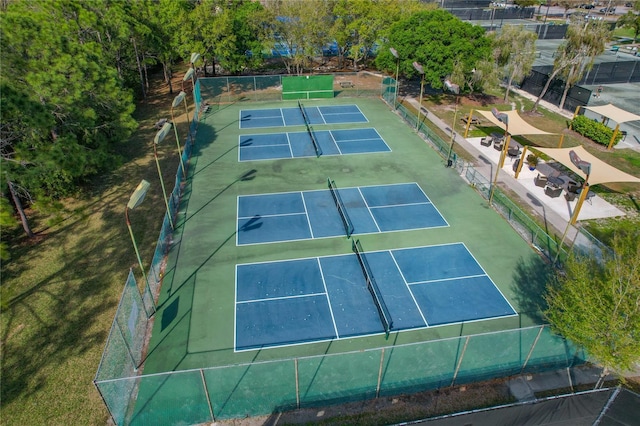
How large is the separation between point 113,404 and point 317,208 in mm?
12240

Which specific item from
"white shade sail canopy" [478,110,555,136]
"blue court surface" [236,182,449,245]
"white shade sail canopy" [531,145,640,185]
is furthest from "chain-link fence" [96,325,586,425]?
"white shade sail canopy" [478,110,555,136]

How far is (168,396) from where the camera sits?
10.8 metres

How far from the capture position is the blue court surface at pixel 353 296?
45.3ft

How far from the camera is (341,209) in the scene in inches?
754

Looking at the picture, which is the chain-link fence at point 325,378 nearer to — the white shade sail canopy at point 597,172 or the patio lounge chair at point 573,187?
the white shade sail canopy at point 597,172

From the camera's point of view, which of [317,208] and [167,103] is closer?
[317,208]

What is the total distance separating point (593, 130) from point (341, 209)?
19958 millimetres

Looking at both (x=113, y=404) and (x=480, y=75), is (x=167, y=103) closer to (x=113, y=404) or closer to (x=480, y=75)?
(x=480, y=75)

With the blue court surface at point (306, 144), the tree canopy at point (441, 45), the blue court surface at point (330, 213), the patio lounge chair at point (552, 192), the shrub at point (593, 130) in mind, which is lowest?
the blue court surface at point (330, 213)

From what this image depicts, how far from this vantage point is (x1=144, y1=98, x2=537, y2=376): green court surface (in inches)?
522

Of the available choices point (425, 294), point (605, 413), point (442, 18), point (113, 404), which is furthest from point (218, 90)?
point (605, 413)

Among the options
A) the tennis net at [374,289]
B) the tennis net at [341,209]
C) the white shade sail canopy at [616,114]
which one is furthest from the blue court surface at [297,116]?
the white shade sail canopy at [616,114]

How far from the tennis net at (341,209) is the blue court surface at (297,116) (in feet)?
30.9

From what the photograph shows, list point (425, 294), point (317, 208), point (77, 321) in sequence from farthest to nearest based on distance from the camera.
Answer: point (317, 208), point (425, 294), point (77, 321)
